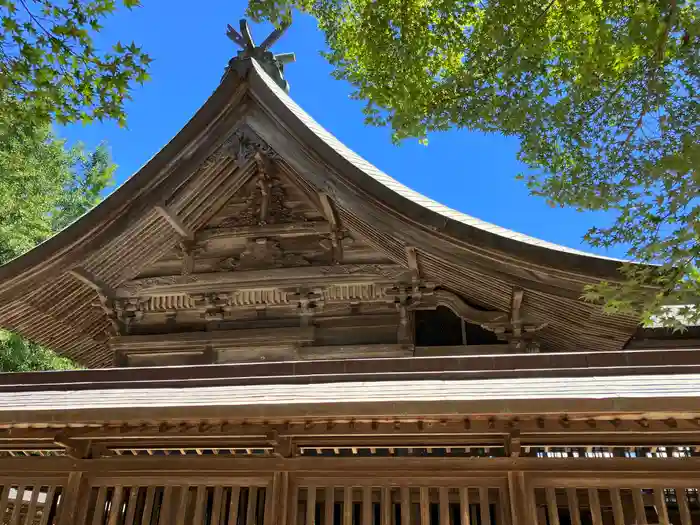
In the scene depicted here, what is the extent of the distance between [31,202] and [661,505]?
16574 millimetres

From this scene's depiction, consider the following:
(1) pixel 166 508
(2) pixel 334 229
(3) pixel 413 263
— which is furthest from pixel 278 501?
(2) pixel 334 229

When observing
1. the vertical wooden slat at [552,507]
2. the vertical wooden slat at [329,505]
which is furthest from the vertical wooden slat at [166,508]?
the vertical wooden slat at [552,507]

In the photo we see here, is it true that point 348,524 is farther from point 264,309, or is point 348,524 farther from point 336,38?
point 336,38

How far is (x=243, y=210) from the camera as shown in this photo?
8070 millimetres

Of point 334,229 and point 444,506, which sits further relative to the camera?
point 334,229

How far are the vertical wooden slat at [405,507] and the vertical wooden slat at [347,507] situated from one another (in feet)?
1.34

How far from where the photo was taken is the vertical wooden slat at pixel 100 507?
4789 millimetres

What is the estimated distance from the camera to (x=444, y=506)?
14.3 feet

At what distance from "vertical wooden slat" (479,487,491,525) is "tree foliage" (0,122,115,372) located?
13.0 m

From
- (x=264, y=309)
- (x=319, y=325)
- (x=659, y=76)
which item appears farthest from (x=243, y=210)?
(x=659, y=76)

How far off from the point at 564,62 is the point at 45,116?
5465 millimetres

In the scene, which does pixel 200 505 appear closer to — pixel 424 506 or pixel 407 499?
pixel 407 499

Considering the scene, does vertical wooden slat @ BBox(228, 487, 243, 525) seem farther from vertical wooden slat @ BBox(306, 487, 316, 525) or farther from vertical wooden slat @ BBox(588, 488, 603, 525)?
vertical wooden slat @ BBox(588, 488, 603, 525)

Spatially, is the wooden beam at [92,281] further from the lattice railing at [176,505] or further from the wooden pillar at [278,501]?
the wooden pillar at [278,501]
